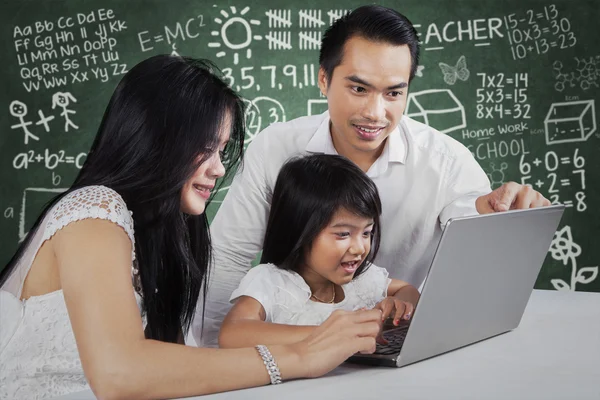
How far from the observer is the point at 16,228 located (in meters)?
3.65

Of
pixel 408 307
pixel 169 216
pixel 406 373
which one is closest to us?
pixel 406 373

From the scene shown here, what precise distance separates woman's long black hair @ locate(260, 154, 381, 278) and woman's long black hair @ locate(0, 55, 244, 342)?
1.12 feet

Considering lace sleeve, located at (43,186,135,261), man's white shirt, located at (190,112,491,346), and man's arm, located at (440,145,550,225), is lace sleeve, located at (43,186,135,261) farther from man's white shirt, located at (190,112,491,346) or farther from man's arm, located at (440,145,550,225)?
man's arm, located at (440,145,550,225)

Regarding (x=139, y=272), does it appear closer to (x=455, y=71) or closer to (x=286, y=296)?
(x=286, y=296)

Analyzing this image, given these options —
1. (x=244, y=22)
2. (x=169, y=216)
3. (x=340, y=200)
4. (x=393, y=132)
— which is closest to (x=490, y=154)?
(x=244, y=22)

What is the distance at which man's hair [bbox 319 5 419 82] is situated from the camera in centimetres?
191

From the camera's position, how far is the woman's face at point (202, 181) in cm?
123

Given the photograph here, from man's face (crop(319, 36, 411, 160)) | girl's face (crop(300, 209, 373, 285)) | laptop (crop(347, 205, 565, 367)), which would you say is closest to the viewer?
laptop (crop(347, 205, 565, 367))

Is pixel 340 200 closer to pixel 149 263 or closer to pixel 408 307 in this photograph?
pixel 408 307

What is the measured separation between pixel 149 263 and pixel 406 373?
1.65 ft

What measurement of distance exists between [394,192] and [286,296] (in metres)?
0.66

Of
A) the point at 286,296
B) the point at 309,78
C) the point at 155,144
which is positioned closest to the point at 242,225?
the point at 286,296

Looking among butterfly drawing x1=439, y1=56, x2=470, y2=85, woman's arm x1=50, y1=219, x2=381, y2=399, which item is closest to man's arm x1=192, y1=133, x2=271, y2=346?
woman's arm x1=50, y1=219, x2=381, y2=399

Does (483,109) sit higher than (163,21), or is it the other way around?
(163,21)
